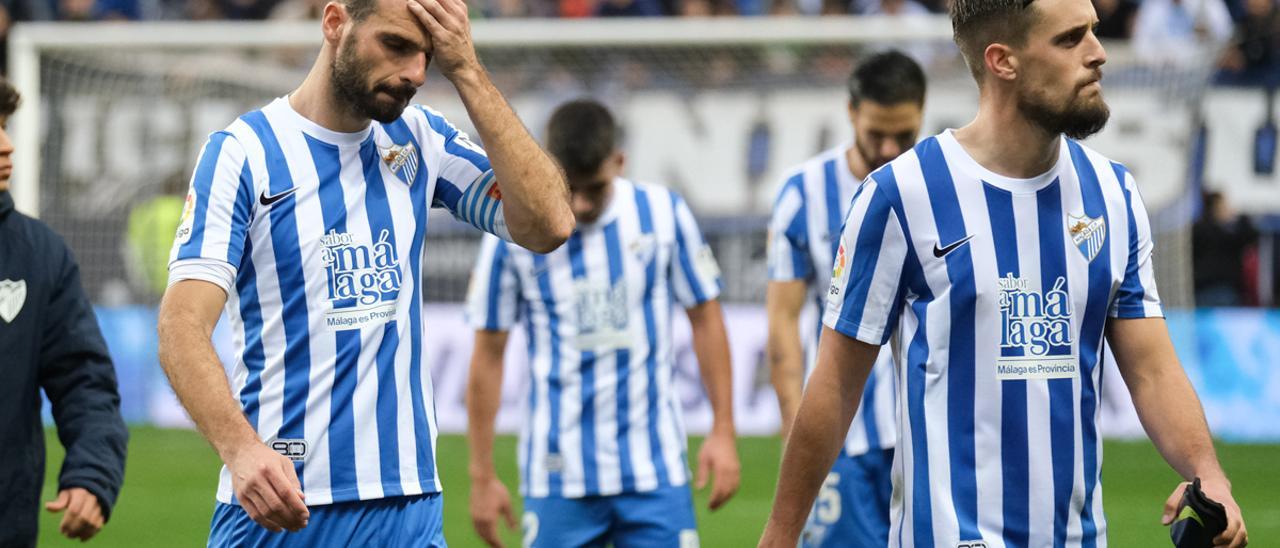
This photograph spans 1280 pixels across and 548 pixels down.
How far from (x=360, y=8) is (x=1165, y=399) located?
6.50 ft

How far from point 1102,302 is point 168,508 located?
7.31 metres

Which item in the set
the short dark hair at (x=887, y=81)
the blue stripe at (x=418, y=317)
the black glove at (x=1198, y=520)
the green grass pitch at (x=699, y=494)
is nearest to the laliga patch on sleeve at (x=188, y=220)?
the blue stripe at (x=418, y=317)

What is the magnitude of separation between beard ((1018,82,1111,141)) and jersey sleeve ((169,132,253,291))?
1.75 m

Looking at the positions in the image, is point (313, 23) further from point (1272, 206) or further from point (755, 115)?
point (1272, 206)

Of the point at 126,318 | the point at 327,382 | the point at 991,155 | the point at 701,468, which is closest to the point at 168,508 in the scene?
the point at 126,318

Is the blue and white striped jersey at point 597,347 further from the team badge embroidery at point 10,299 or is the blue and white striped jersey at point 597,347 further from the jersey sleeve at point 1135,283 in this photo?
Answer: the jersey sleeve at point 1135,283

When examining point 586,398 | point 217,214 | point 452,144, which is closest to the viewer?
point 217,214

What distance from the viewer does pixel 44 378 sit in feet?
13.8

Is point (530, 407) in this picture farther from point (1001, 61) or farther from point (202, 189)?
point (1001, 61)

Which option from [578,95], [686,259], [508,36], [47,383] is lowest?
[47,383]

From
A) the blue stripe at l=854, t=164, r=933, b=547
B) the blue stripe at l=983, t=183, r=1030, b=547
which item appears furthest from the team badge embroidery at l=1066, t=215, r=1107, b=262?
the blue stripe at l=854, t=164, r=933, b=547

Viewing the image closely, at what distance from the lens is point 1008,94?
3.53 metres

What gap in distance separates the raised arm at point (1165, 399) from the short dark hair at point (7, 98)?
2.81m

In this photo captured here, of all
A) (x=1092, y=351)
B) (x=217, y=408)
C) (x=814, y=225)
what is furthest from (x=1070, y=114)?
(x=814, y=225)
